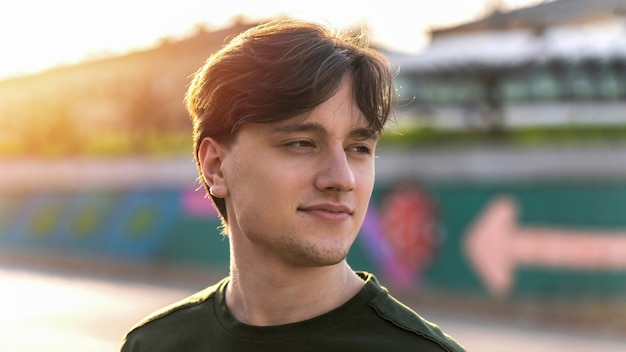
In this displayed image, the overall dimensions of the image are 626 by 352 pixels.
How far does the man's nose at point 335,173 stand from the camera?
2.58 meters

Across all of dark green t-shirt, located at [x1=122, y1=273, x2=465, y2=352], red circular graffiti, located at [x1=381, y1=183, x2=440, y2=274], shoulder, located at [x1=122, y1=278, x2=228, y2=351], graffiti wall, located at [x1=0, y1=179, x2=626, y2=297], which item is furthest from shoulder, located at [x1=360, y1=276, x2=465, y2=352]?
red circular graffiti, located at [x1=381, y1=183, x2=440, y2=274]

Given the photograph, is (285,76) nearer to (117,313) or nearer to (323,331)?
(323,331)

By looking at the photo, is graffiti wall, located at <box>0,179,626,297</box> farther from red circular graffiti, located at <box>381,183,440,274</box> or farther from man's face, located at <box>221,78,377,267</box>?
man's face, located at <box>221,78,377,267</box>

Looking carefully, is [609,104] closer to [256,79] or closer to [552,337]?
[552,337]

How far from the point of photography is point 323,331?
8.77 ft

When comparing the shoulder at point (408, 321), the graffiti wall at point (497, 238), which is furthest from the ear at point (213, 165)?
the graffiti wall at point (497, 238)

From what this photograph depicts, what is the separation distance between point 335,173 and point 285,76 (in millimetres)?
302

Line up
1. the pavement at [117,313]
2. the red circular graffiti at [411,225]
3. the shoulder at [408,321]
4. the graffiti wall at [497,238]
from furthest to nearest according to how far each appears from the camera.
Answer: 1. the red circular graffiti at [411,225]
2. the graffiti wall at [497,238]
3. the pavement at [117,313]
4. the shoulder at [408,321]

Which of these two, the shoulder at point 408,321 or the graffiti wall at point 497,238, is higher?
the graffiti wall at point 497,238

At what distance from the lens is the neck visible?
2.75m

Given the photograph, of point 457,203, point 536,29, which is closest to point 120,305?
point 457,203

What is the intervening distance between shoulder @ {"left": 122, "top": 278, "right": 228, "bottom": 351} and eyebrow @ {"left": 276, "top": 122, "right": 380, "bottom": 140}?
0.68 meters

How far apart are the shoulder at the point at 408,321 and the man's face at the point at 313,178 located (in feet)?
0.56

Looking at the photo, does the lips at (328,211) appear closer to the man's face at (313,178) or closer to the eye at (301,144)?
the man's face at (313,178)
